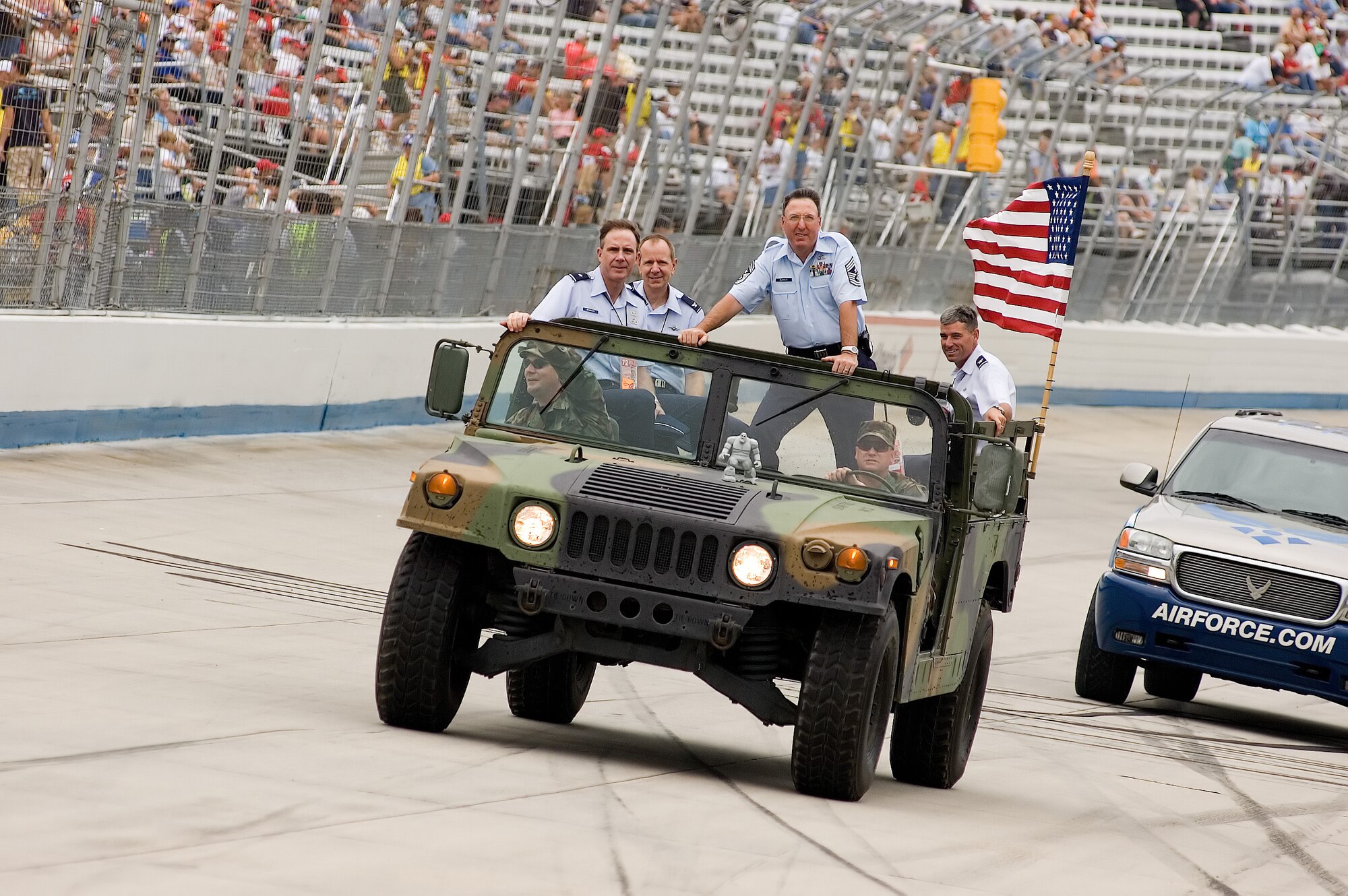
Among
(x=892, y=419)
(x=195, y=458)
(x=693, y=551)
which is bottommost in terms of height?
(x=195, y=458)

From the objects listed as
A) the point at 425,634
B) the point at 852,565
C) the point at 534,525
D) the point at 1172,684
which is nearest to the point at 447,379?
the point at 534,525

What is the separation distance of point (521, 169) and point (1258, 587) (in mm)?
10490

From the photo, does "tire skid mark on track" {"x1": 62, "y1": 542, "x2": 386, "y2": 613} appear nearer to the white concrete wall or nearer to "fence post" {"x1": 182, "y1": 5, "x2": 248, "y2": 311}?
the white concrete wall

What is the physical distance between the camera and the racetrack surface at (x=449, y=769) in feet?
18.1

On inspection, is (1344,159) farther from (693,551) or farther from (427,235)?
(693,551)

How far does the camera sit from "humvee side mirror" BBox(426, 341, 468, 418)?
25.1 feet

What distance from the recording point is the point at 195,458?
50.2ft

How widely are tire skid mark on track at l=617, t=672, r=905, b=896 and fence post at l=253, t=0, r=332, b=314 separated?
8222 millimetres

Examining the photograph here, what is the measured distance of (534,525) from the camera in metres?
7.02

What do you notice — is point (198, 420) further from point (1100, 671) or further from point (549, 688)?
point (549, 688)

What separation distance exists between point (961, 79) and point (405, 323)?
34.1 feet

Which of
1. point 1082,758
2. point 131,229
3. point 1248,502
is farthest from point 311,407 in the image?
point 1082,758

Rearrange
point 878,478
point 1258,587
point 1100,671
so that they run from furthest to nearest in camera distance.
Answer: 1. point 1100,671
2. point 1258,587
3. point 878,478

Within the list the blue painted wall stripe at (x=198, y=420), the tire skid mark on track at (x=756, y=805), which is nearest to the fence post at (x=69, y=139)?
the blue painted wall stripe at (x=198, y=420)
